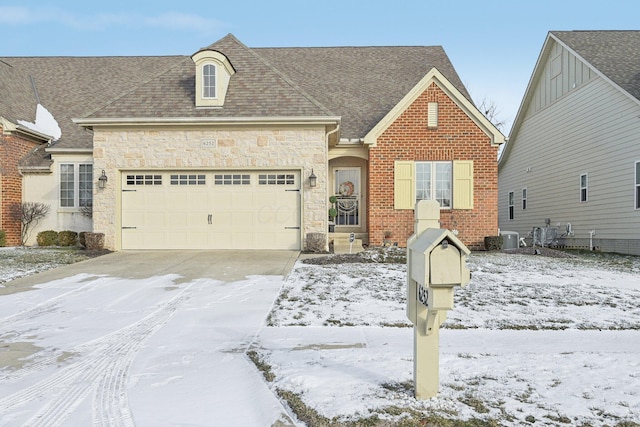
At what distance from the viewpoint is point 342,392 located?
12.6 ft

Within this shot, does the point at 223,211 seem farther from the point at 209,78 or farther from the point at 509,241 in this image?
the point at 509,241

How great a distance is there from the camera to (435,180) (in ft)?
52.1

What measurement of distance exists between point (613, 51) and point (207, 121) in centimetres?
1414

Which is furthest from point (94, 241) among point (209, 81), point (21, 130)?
point (21, 130)

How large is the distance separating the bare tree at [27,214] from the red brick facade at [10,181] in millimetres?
147

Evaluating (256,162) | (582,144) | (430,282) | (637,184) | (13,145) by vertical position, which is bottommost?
(430,282)

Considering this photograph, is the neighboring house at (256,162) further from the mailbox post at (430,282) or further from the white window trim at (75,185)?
the mailbox post at (430,282)

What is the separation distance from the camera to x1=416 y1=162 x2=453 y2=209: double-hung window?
52.1 ft

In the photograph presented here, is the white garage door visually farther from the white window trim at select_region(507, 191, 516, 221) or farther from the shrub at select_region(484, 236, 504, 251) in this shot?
the white window trim at select_region(507, 191, 516, 221)

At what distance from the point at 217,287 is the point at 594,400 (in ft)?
20.8

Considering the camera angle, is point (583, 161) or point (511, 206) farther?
point (511, 206)

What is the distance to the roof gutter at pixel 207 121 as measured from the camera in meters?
14.1

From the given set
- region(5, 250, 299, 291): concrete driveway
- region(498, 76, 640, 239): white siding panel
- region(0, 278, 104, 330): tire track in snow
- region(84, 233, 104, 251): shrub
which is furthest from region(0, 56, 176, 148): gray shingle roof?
region(498, 76, 640, 239): white siding panel

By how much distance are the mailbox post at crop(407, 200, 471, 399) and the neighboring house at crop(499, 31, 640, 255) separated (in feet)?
46.8
